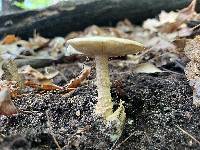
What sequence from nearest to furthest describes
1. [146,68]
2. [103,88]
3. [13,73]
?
[103,88] → [13,73] → [146,68]

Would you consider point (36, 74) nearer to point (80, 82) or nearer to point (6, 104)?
point (80, 82)

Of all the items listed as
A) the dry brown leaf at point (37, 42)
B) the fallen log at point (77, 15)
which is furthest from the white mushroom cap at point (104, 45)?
the fallen log at point (77, 15)

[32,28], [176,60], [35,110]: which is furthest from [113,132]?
[32,28]

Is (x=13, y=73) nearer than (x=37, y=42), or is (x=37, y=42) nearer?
(x=13, y=73)

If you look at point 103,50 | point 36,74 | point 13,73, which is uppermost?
point 103,50

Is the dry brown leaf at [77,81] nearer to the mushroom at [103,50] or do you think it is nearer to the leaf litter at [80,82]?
the leaf litter at [80,82]

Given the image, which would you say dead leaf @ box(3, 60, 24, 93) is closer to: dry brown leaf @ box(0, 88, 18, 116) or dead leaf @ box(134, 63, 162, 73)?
dry brown leaf @ box(0, 88, 18, 116)

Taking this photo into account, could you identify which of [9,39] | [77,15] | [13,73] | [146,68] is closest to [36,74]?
[13,73]

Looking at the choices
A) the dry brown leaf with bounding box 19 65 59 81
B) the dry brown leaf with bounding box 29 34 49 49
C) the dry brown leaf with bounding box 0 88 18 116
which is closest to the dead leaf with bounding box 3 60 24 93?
the dry brown leaf with bounding box 19 65 59 81
